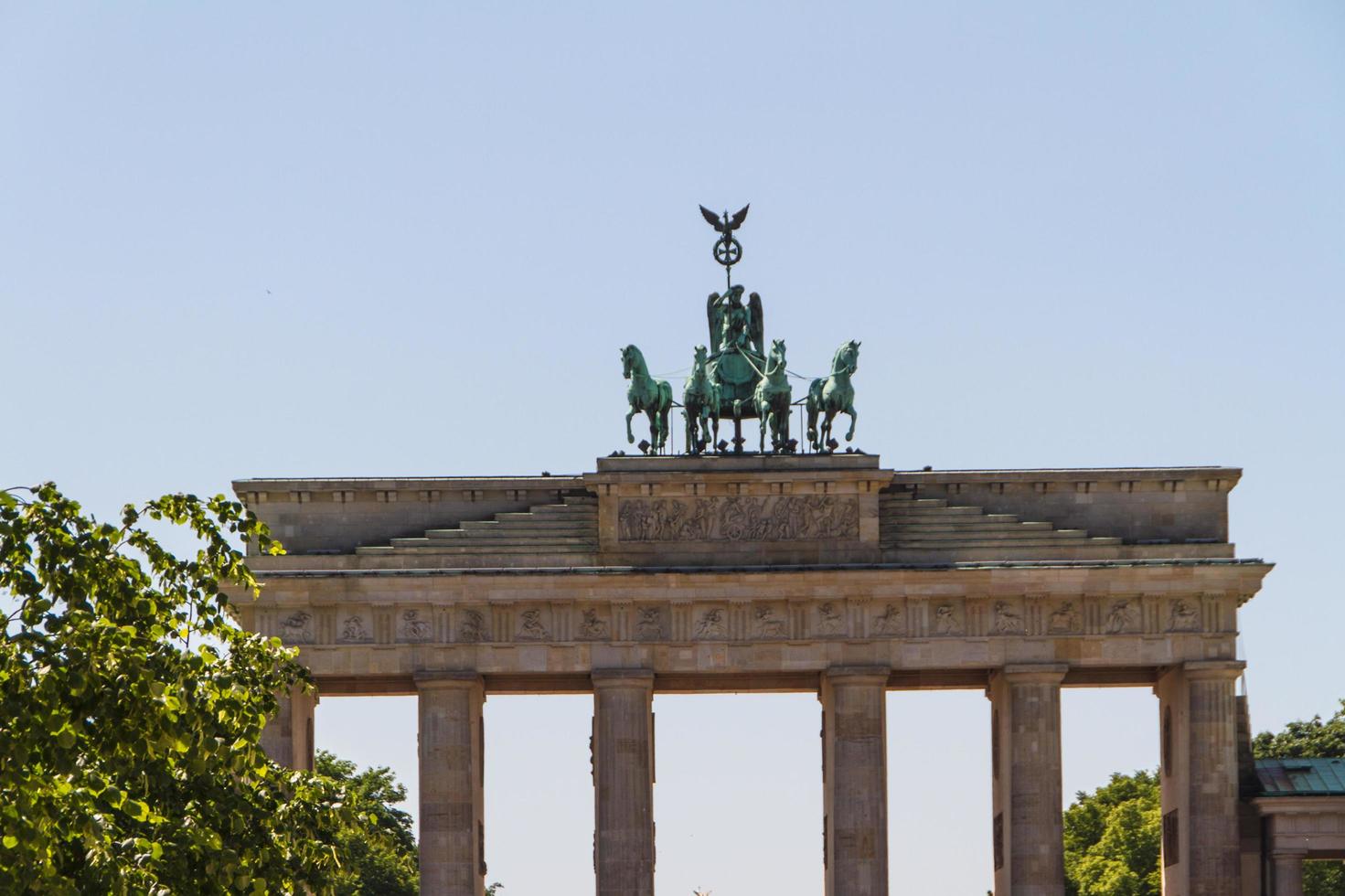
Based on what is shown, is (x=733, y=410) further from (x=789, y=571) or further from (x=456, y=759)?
(x=456, y=759)

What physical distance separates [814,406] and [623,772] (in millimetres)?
10836

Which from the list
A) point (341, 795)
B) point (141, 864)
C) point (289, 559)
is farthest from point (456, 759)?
point (141, 864)

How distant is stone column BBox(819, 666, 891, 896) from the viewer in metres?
75.4

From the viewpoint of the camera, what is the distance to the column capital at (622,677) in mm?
75812

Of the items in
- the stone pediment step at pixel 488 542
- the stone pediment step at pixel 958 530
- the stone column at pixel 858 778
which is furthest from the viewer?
the stone pediment step at pixel 488 542

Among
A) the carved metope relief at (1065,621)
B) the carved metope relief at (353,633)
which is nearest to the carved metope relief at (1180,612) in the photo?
the carved metope relief at (1065,621)

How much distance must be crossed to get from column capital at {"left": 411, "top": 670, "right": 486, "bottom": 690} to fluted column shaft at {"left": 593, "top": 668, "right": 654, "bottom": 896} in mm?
3248

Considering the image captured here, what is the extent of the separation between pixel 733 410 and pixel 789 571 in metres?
5.01

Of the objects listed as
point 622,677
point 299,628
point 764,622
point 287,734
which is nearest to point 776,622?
point 764,622

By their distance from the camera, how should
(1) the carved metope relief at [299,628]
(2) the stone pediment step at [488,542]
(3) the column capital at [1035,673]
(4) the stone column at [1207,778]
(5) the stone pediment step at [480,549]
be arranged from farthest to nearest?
(2) the stone pediment step at [488,542]
(5) the stone pediment step at [480,549]
(1) the carved metope relief at [299,628]
(3) the column capital at [1035,673]
(4) the stone column at [1207,778]

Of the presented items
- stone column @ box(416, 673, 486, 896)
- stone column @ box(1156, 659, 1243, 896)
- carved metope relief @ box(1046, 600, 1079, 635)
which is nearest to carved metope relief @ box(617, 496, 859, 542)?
carved metope relief @ box(1046, 600, 1079, 635)

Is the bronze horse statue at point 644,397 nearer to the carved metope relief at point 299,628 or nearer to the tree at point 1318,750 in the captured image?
the carved metope relief at point 299,628

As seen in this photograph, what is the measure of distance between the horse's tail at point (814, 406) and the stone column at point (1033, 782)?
7907 mm

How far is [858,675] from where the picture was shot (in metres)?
75.6
